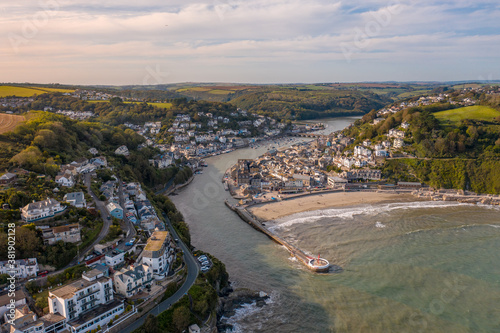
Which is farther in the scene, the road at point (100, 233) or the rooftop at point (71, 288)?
the road at point (100, 233)

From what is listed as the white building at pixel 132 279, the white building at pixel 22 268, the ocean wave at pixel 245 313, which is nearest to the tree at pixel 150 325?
the white building at pixel 132 279

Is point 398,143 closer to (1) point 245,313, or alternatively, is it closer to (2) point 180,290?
(1) point 245,313

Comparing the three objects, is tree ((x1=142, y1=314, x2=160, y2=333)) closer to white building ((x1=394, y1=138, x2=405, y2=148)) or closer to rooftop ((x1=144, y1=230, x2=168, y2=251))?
rooftop ((x1=144, y1=230, x2=168, y2=251))

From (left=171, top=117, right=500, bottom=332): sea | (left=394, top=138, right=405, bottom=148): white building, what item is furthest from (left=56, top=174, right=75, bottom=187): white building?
(left=394, top=138, right=405, bottom=148): white building

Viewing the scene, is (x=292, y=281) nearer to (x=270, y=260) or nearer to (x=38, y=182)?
(x=270, y=260)

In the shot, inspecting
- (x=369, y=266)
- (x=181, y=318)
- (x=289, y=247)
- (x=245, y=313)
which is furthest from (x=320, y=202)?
(x=181, y=318)

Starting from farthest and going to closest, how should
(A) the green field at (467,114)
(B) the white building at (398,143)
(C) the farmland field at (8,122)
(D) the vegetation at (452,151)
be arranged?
(A) the green field at (467,114) < (B) the white building at (398,143) < (D) the vegetation at (452,151) < (C) the farmland field at (8,122)

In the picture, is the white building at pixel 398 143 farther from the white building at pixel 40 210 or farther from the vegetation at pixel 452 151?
the white building at pixel 40 210

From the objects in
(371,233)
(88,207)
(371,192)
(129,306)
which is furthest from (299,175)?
(129,306)
